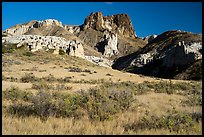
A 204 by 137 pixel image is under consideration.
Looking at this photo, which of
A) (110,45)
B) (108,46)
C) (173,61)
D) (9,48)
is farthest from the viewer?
(110,45)

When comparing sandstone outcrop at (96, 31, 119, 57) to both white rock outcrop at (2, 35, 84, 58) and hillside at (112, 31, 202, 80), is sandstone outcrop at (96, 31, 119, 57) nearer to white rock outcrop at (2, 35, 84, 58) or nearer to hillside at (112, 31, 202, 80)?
white rock outcrop at (2, 35, 84, 58)

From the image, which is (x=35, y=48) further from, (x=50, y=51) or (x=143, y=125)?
(x=143, y=125)

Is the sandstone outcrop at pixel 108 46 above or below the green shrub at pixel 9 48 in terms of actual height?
above

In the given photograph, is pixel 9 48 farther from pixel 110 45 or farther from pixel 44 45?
pixel 110 45

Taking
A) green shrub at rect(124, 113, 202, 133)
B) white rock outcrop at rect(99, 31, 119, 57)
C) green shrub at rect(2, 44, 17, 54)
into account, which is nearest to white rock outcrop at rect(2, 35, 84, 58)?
green shrub at rect(2, 44, 17, 54)

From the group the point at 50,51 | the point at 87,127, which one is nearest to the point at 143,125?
the point at 87,127

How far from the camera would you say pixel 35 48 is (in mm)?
71500

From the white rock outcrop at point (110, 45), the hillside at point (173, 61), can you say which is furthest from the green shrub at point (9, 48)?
the white rock outcrop at point (110, 45)

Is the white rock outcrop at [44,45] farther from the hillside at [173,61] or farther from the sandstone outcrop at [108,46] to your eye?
the sandstone outcrop at [108,46]

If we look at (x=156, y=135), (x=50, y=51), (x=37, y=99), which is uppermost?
(x=50, y=51)

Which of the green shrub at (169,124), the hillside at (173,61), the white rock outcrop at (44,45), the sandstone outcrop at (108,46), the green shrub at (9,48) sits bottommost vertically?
the green shrub at (169,124)

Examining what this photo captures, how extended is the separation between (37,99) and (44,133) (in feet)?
7.85

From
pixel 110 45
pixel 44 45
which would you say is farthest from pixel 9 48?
pixel 110 45

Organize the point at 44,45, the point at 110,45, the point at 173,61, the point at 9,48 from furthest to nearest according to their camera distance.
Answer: the point at 110,45 < the point at 44,45 < the point at 9,48 < the point at 173,61
